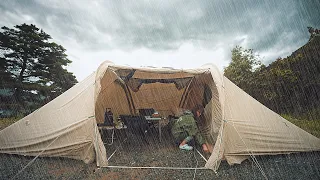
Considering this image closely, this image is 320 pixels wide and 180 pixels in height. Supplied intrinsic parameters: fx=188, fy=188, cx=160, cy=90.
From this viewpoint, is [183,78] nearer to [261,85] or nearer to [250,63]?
[261,85]

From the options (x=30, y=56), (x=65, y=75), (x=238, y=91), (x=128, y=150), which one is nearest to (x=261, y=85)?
(x=238, y=91)

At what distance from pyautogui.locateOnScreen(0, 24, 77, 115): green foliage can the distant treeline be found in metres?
14.0

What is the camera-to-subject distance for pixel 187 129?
468 centimetres

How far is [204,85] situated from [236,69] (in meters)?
8.40

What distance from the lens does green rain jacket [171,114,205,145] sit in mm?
4680

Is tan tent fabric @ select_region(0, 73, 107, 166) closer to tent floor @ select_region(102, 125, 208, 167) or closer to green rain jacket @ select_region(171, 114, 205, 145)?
tent floor @ select_region(102, 125, 208, 167)

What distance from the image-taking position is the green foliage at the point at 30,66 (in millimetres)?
12883

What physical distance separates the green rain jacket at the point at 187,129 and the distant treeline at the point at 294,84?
23.8ft

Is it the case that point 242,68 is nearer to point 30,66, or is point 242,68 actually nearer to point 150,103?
point 150,103

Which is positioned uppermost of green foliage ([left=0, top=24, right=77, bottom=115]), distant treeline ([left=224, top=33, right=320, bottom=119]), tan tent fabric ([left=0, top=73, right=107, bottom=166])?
green foliage ([left=0, top=24, right=77, bottom=115])

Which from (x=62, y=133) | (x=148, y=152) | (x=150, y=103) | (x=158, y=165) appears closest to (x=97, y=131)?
(x=62, y=133)

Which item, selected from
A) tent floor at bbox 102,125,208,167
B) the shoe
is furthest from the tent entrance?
the shoe

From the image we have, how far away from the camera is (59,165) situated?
3449 mm

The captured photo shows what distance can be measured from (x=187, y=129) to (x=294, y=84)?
8317mm
